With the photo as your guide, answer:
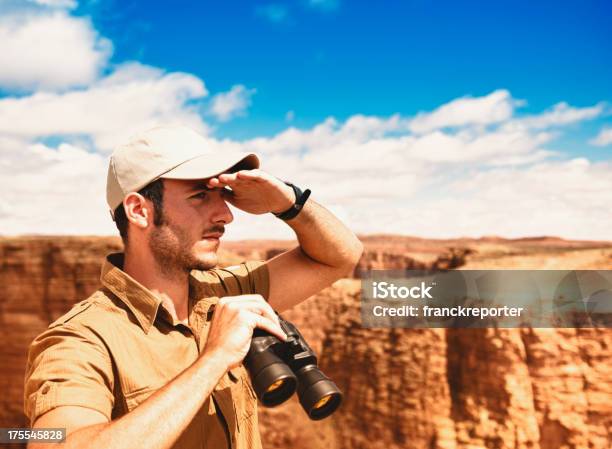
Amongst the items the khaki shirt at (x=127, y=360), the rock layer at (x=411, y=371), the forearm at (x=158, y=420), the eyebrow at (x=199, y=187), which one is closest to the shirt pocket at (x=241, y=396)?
the khaki shirt at (x=127, y=360)

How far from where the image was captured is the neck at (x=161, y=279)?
2221mm

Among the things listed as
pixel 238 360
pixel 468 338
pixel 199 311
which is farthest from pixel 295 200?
pixel 468 338

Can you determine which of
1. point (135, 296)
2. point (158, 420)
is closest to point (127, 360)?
point (135, 296)

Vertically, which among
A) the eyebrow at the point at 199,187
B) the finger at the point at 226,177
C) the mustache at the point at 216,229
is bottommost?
the mustache at the point at 216,229

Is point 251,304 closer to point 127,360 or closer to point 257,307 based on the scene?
point 257,307

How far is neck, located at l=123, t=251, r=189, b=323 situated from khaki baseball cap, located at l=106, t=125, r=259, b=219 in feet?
0.90

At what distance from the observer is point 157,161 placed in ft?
7.02

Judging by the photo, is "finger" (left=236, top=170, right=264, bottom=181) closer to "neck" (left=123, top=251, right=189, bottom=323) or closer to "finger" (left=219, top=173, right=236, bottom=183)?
"finger" (left=219, top=173, right=236, bottom=183)

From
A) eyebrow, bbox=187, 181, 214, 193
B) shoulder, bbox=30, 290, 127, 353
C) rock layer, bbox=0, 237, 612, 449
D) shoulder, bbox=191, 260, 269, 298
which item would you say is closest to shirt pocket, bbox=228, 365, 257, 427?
shoulder, bbox=191, 260, 269, 298

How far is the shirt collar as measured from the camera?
206 cm

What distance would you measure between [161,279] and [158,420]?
2.79 feet

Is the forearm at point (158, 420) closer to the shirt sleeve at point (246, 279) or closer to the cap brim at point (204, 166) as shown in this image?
the cap brim at point (204, 166)

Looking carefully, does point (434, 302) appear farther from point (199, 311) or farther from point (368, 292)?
point (199, 311)

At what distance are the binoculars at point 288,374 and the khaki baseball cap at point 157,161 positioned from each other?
70 centimetres
